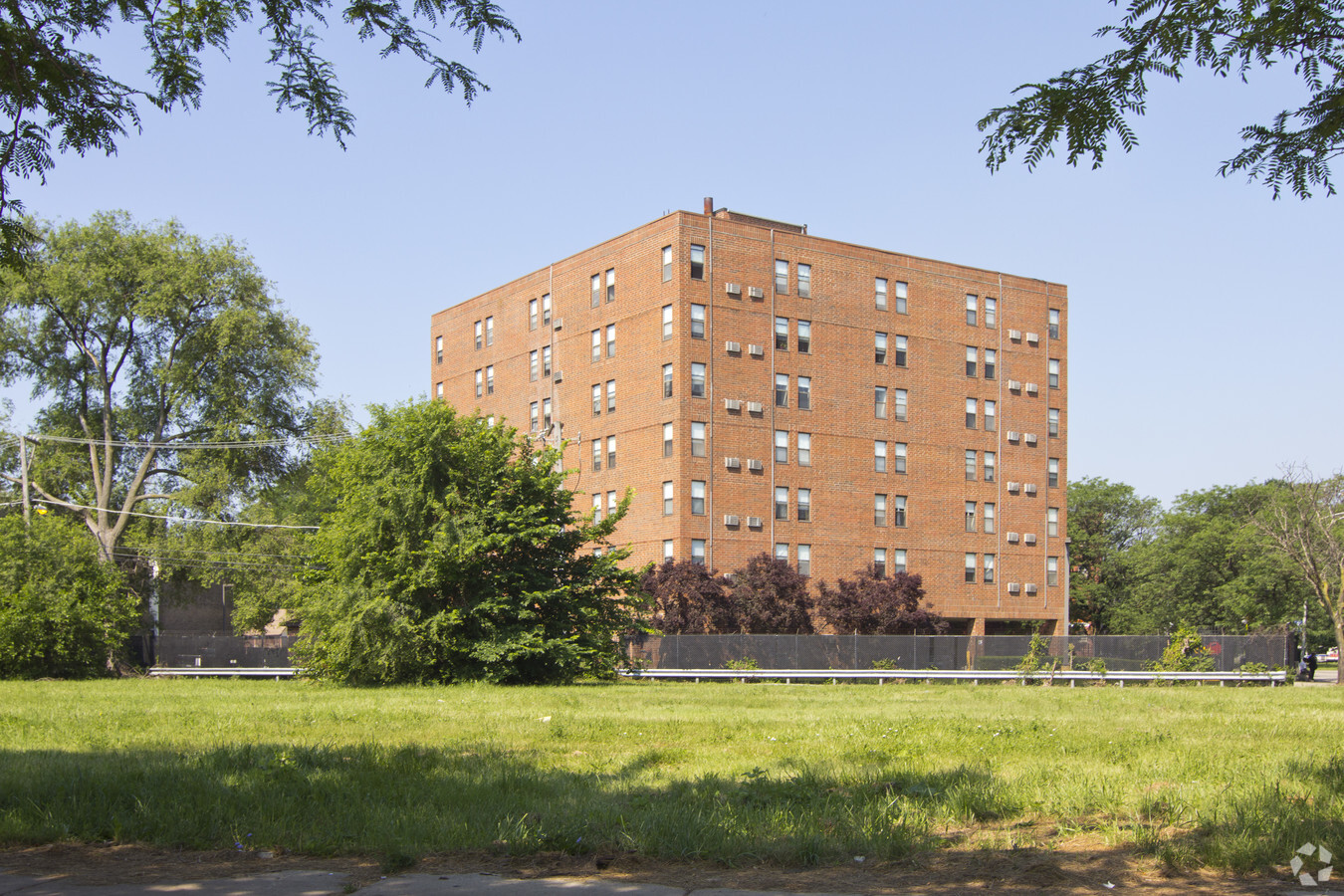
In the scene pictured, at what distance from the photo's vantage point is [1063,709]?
22.9 meters

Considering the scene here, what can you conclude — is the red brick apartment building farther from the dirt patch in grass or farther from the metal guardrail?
the dirt patch in grass

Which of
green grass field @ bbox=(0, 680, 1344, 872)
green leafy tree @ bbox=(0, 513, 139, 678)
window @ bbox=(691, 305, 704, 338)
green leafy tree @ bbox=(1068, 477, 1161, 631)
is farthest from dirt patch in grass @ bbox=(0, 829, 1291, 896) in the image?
green leafy tree @ bbox=(1068, 477, 1161, 631)

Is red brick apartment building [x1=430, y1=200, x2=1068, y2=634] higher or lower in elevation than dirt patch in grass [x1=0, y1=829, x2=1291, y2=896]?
A: higher

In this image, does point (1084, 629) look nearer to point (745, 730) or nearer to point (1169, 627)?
point (1169, 627)

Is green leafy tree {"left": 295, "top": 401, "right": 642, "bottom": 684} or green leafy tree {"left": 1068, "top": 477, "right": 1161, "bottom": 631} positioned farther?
green leafy tree {"left": 1068, "top": 477, "right": 1161, "bottom": 631}

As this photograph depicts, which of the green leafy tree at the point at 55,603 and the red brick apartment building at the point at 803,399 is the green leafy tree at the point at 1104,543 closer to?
the red brick apartment building at the point at 803,399

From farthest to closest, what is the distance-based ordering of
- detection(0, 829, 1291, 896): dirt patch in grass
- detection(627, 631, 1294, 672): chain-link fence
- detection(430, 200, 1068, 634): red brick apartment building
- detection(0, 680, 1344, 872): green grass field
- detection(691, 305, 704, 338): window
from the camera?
detection(430, 200, 1068, 634): red brick apartment building, detection(691, 305, 704, 338): window, detection(627, 631, 1294, 672): chain-link fence, detection(0, 680, 1344, 872): green grass field, detection(0, 829, 1291, 896): dirt patch in grass

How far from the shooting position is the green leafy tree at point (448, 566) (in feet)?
113

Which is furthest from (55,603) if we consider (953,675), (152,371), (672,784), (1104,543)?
(1104,543)

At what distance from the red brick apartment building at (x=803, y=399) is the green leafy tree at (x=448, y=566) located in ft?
60.8

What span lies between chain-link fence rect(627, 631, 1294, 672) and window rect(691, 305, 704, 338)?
15.4 metres

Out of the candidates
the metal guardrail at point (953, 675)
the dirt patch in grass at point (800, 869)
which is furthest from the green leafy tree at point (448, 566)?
the dirt patch in grass at point (800, 869)

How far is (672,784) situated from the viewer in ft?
35.2

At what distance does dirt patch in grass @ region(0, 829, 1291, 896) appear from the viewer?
23.5 ft
